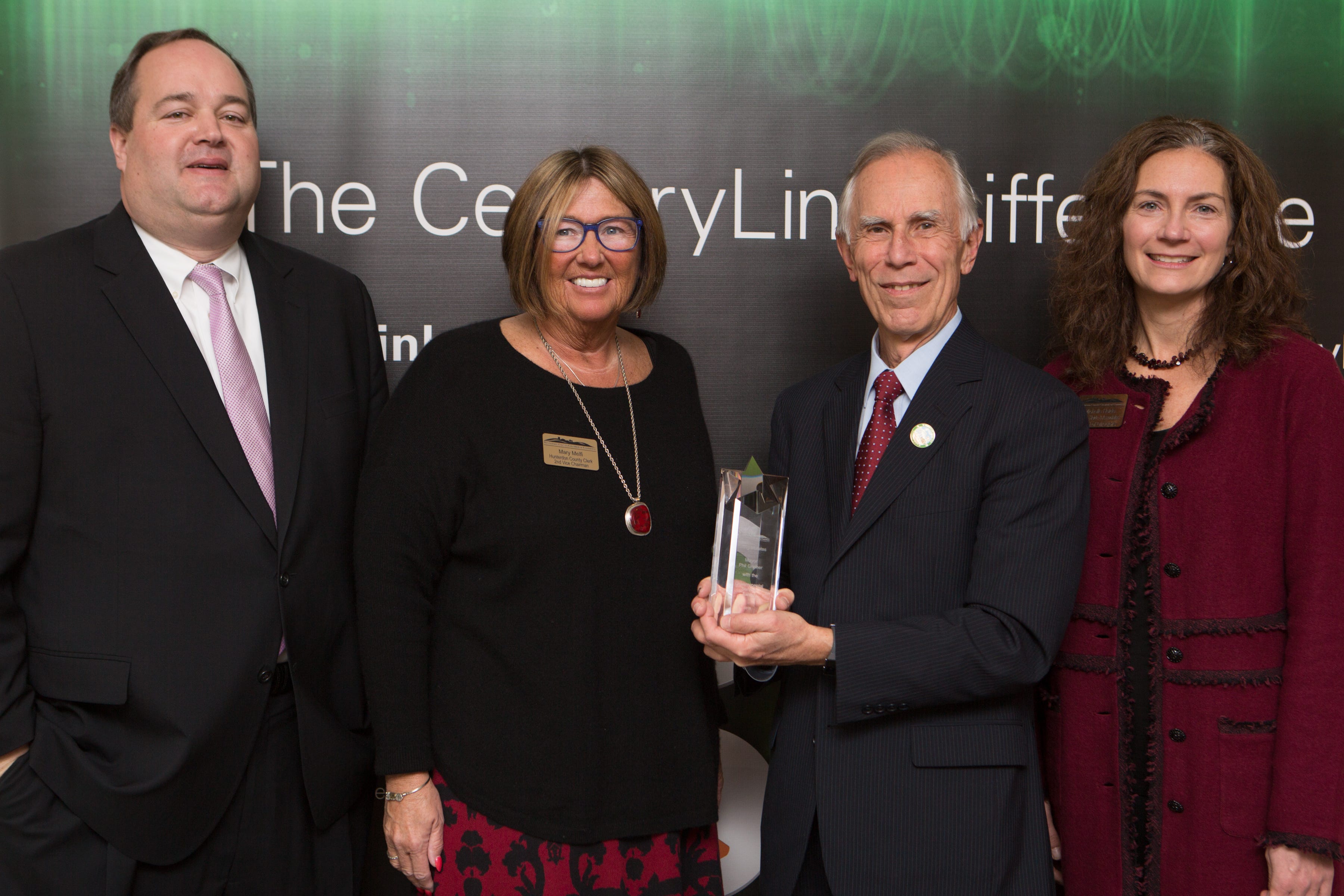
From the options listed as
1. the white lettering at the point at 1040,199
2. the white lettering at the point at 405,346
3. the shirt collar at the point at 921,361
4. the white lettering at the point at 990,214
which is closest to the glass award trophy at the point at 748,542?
the shirt collar at the point at 921,361

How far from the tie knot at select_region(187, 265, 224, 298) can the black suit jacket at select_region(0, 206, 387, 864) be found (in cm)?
9

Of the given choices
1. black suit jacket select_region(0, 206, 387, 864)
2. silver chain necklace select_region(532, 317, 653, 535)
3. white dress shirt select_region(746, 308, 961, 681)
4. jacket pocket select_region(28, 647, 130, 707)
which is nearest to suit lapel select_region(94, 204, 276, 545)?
black suit jacket select_region(0, 206, 387, 864)

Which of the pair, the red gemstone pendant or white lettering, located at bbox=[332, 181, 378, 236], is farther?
white lettering, located at bbox=[332, 181, 378, 236]

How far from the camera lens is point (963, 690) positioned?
1.80 metres

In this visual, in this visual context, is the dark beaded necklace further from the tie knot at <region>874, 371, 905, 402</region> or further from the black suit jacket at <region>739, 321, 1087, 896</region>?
the tie knot at <region>874, 371, 905, 402</region>

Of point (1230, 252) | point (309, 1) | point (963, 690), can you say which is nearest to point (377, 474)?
point (963, 690)

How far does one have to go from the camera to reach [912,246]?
6.59 feet

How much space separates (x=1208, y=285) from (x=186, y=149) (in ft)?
7.46

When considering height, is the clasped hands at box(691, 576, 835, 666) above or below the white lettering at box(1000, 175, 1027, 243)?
below

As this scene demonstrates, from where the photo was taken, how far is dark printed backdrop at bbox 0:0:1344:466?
9.32 feet

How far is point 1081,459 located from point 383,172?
214cm

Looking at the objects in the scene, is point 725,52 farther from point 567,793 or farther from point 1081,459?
point 567,793

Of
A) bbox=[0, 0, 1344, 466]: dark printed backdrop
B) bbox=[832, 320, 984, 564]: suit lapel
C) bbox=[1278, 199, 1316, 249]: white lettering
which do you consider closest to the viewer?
bbox=[832, 320, 984, 564]: suit lapel

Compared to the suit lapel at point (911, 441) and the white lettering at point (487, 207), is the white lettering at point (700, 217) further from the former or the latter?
the suit lapel at point (911, 441)
